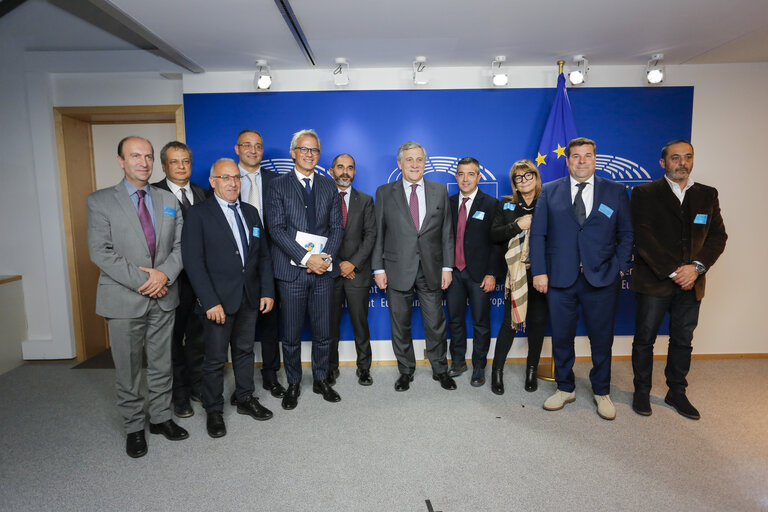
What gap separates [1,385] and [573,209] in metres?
5.03

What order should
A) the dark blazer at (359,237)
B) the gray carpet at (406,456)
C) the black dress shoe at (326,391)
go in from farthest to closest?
the dark blazer at (359,237), the black dress shoe at (326,391), the gray carpet at (406,456)

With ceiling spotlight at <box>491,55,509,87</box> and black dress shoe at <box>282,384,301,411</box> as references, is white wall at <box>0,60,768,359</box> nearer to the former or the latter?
ceiling spotlight at <box>491,55,509,87</box>

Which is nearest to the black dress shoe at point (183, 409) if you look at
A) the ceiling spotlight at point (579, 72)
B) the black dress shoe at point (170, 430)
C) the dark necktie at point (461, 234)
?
the black dress shoe at point (170, 430)

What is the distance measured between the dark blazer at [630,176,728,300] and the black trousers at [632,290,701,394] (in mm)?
80

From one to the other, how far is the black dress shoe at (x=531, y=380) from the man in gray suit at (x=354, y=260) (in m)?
1.31

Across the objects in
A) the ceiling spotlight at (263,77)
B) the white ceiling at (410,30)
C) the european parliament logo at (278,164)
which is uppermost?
the white ceiling at (410,30)

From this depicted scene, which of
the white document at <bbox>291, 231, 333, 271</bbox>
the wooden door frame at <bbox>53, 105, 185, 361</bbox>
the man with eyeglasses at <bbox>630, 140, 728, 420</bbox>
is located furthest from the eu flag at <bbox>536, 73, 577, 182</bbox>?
the wooden door frame at <bbox>53, 105, 185, 361</bbox>

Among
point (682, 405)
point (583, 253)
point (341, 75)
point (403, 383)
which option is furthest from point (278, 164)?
point (682, 405)

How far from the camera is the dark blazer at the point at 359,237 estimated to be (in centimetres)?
331

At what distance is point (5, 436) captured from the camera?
9.06 ft

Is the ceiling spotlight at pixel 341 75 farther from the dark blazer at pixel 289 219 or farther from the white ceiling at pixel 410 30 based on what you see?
the dark blazer at pixel 289 219

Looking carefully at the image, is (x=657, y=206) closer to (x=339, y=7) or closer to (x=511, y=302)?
(x=511, y=302)

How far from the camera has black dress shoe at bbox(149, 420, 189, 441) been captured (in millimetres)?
2689

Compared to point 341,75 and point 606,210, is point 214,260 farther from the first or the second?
point 606,210
